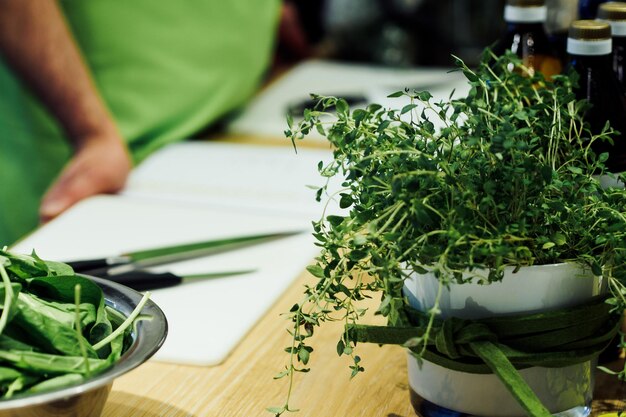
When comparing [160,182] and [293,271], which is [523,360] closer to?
[293,271]

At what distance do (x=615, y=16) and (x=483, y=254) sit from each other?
0.27m

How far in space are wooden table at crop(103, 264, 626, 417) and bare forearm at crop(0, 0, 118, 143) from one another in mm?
615

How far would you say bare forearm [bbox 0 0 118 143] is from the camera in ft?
3.79

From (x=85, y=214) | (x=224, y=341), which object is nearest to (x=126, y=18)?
(x=85, y=214)

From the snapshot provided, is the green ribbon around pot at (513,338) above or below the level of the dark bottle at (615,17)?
below

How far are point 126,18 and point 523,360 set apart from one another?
2.98 ft

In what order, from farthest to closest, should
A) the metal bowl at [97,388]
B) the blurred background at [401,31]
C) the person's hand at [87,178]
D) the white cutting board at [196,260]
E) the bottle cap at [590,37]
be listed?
the blurred background at [401,31] → the person's hand at [87,178] → the white cutting board at [196,260] → the bottle cap at [590,37] → the metal bowl at [97,388]

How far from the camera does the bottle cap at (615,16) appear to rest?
66 cm

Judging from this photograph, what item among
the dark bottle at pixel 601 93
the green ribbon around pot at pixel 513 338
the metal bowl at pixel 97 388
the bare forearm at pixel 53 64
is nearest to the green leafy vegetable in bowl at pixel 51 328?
the metal bowl at pixel 97 388

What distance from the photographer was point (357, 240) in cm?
48

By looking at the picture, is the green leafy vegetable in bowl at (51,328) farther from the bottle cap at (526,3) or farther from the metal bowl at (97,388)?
the bottle cap at (526,3)

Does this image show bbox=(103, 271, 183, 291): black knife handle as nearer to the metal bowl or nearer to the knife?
the knife

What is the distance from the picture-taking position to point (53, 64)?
47.1 inches

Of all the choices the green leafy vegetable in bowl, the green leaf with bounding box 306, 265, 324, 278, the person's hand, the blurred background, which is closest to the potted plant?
the green leaf with bounding box 306, 265, 324, 278
